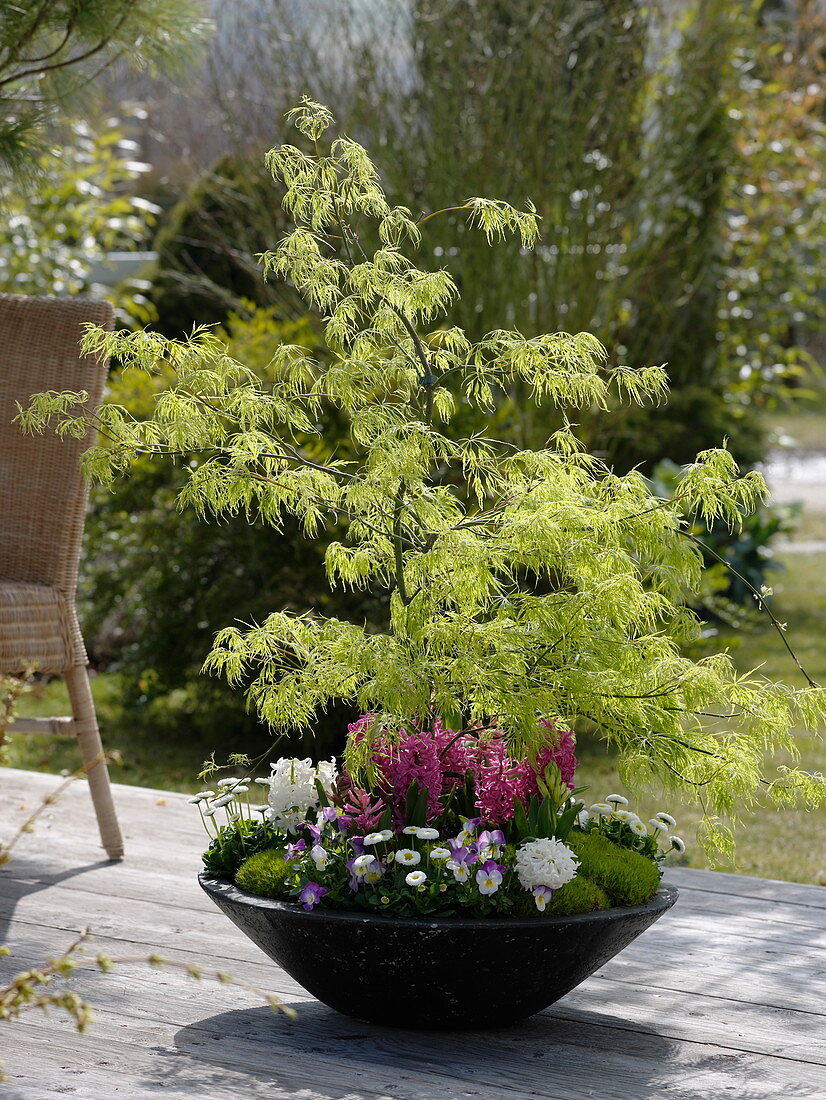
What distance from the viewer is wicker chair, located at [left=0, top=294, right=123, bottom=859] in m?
2.75

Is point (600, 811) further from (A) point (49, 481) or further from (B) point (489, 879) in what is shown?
(A) point (49, 481)

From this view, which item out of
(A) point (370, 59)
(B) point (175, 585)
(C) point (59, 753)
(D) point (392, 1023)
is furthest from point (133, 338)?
(A) point (370, 59)

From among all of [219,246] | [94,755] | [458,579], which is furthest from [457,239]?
[458,579]

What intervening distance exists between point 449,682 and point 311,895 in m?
0.33

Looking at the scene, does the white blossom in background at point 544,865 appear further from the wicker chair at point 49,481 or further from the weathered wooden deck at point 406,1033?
the wicker chair at point 49,481

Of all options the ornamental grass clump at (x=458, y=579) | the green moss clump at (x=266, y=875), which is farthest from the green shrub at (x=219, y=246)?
the green moss clump at (x=266, y=875)

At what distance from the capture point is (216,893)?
72.0 inches

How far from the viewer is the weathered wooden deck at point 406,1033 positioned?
1.68m

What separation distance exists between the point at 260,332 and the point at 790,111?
4.18m

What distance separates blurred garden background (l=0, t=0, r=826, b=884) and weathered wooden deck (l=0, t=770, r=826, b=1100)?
3.11 feet

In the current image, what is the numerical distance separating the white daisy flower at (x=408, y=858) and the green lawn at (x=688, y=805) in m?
0.69

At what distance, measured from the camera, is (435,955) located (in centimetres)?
170

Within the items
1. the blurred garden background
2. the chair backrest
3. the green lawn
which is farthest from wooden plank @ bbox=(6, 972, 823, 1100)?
the blurred garden background

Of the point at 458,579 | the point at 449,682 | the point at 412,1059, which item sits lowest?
the point at 412,1059
